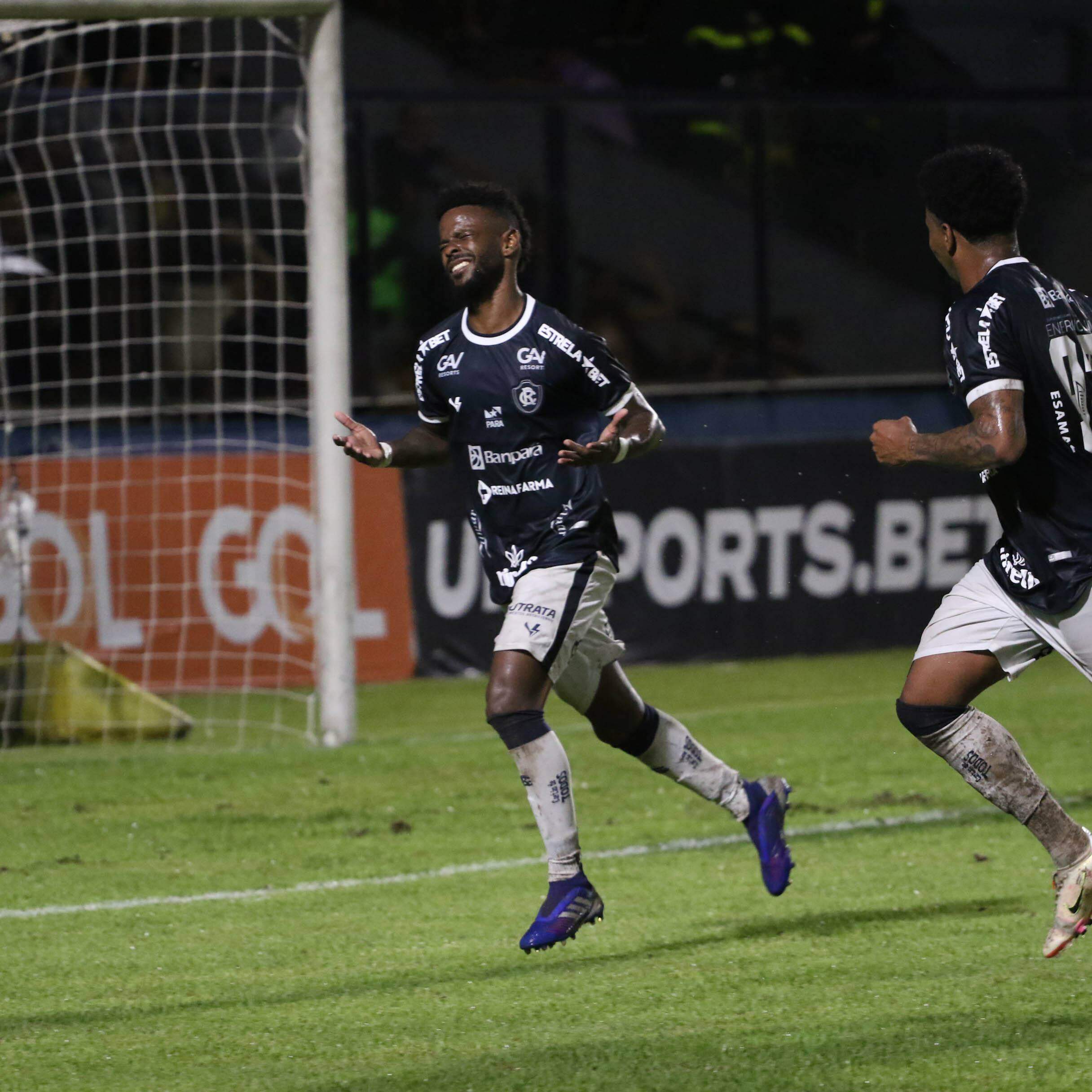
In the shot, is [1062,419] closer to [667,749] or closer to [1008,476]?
[1008,476]

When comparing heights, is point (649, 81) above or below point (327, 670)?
above

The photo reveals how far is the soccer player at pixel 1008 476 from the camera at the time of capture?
4.45 metres

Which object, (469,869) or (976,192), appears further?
(469,869)

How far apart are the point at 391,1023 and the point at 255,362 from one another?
31.1ft

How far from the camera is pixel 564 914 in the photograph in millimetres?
4965

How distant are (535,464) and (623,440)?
27 centimetres

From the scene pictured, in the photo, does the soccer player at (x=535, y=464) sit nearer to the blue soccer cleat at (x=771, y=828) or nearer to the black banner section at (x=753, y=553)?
the blue soccer cleat at (x=771, y=828)

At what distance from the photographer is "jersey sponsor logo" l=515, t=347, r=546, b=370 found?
216 inches

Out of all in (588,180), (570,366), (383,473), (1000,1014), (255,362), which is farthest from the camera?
(588,180)

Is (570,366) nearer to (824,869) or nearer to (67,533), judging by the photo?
(824,869)

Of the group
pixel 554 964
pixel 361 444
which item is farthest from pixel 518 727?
pixel 361 444

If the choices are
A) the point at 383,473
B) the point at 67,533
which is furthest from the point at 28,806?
the point at 383,473

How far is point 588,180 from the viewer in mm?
14750

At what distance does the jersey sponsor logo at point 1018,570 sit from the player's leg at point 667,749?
1247mm
